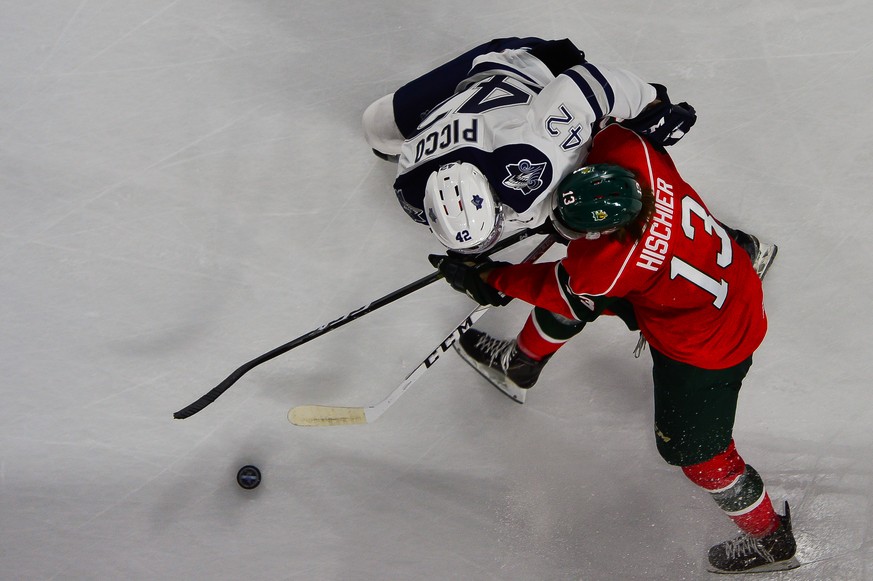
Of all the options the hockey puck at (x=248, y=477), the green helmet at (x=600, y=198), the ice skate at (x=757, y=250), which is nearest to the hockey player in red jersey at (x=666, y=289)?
the green helmet at (x=600, y=198)

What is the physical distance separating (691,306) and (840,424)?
1.35 meters

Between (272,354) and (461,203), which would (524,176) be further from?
(272,354)

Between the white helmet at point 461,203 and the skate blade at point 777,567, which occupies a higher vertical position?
the white helmet at point 461,203

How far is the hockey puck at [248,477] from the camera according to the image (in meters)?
3.08

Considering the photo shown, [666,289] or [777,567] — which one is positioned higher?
[666,289]

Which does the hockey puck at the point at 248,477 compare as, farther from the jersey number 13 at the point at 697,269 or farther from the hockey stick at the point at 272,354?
the jersey number 13 at the point at 697,269

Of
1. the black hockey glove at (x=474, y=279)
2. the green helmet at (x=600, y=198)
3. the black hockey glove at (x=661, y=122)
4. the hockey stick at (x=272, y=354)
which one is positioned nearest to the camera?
the green helmet at (x=600, y=198)

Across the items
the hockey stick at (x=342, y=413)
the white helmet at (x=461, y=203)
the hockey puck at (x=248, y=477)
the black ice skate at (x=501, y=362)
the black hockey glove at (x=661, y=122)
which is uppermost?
the black hockey glove at (x=661, y=122)

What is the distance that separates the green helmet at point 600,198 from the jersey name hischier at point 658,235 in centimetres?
9

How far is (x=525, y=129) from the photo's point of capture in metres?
2.26

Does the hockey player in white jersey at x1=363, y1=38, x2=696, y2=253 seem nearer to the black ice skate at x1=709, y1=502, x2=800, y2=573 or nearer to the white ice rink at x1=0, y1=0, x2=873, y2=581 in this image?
the white ice rink at x1=0, y1=0, x2=873, y2=581

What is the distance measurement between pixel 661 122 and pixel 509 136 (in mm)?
555

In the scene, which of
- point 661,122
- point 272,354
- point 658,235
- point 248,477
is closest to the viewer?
point 658,235

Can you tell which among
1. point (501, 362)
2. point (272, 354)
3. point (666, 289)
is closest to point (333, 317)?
point (272, 354)
